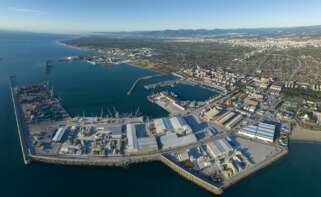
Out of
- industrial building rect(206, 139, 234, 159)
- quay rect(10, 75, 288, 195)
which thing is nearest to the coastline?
quay rect(10, 75, 288, 195)

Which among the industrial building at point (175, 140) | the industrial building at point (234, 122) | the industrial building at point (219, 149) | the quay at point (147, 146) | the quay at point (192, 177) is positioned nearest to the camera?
the quay at point (192, 177)

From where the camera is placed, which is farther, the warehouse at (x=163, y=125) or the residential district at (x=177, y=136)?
the warehouse at (x=163, y=125)

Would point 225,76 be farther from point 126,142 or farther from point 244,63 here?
point 126,142

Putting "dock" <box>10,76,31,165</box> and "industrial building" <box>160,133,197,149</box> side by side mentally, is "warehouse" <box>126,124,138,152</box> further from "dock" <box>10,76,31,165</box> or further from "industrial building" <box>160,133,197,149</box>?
"dock" <box>10,76,31,165</box>

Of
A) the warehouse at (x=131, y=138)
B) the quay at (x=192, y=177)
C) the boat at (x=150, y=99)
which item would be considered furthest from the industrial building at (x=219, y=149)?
Result: the boat at (x=150, y=99)

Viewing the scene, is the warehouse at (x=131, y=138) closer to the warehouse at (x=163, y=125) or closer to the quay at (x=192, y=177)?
the warehouse at (x=163, y=125)

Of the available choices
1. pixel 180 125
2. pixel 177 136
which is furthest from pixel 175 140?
pixel 180 125

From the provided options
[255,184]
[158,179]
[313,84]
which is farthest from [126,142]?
[313,84]

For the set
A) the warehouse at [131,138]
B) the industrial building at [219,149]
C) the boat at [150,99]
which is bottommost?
the industrial building at [219,149]

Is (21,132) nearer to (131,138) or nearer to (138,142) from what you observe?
(131,138)
